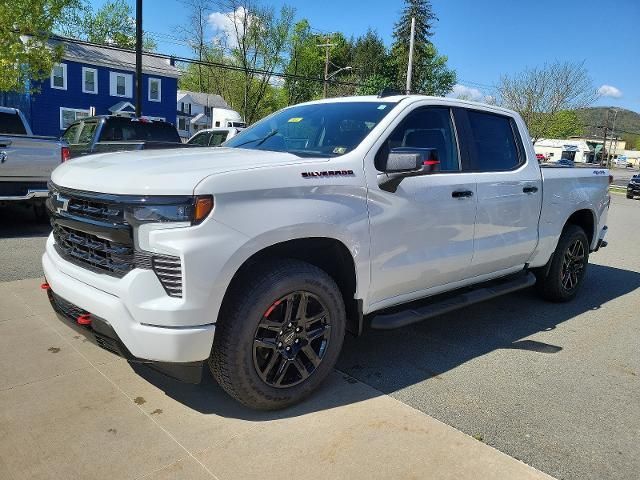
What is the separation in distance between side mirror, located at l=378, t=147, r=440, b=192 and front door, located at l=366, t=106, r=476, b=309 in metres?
0.06

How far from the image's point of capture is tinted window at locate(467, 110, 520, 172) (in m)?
4.38

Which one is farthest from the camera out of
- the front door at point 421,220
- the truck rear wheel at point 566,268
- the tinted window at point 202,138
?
the tinted window at point 202,138

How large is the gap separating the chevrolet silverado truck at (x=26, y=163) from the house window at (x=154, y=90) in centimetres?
3384

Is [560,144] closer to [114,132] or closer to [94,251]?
[114,132]

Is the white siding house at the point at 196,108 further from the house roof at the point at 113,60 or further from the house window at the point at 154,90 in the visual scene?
the house window at the point at 154,90

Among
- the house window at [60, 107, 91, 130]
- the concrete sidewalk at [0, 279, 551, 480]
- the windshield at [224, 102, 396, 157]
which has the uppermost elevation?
the house window at [60, 107, 91, 130]

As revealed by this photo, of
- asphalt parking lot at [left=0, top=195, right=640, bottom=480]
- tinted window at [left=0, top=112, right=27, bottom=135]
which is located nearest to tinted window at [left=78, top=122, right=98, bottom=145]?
tinted window at [left=0, top=112, right=27, bottom=135]

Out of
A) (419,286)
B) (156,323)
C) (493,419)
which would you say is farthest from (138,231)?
(493,419)

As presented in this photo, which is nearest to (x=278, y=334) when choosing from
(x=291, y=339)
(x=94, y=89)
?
(x=291, y=339)

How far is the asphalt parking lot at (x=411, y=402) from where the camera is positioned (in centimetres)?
277

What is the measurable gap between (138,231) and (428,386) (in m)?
2.14

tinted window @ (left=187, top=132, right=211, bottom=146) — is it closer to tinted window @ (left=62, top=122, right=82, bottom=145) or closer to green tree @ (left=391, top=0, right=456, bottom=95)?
tinted window @ (left=62, top=122, right=82, bottom=145)

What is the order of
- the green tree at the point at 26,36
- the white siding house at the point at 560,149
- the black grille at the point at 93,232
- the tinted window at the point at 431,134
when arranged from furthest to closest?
1. the white siding house at the point at 560,149
2. the green tree at the point at 26,36
3. the tinted window at the point at 431,134
4. the black grille at the point at 93,232

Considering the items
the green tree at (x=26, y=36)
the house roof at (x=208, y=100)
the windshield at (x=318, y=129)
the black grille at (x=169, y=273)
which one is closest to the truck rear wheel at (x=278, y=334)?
the black grille at (x=169, y=273)
